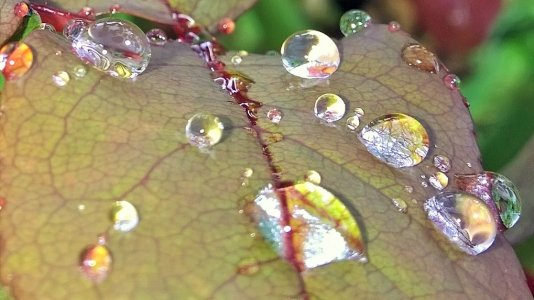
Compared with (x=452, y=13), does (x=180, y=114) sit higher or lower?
higher

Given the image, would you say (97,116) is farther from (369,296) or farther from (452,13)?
(452,13)

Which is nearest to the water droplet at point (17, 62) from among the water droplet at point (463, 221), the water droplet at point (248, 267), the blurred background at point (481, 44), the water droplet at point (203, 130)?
the water droplet at point (203, 130)

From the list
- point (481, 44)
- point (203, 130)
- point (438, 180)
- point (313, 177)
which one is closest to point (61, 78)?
point (203, 130)

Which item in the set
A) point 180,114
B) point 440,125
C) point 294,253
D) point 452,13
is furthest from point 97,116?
point 452,13

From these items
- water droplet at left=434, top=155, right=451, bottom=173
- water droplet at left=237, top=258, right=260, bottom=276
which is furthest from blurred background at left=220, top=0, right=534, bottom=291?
water droplet at left=237, top=258, right=260, bottom=276

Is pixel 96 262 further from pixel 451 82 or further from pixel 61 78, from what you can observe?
pixel 451 82

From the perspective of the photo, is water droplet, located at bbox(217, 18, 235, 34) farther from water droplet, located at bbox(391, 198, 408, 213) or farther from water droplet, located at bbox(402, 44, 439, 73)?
water droplet, located at bbox(391, 198, 408, 213)

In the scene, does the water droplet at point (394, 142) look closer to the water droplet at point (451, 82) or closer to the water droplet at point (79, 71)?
the water droplet at point (451, 82)
